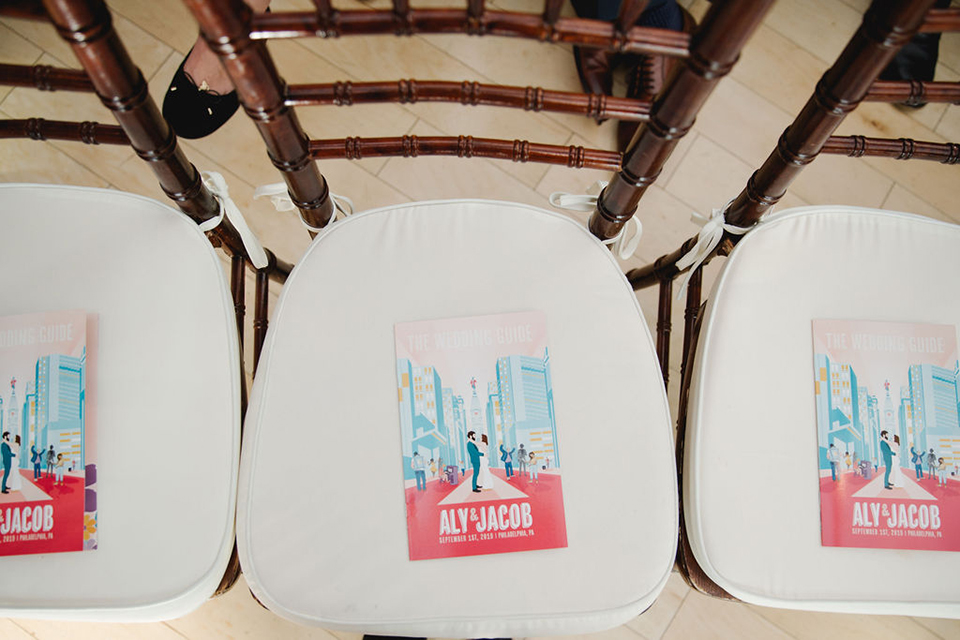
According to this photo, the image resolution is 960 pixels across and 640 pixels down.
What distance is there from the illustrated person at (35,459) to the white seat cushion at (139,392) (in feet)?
0.22

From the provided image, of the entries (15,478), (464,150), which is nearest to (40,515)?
(15,478)

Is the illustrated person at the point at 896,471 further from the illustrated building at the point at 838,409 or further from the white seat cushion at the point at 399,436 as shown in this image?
the white seat cushion at the point at 399,436

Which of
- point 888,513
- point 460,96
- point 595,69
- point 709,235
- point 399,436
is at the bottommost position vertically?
point 888,513

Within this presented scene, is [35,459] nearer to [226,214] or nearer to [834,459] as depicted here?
[226,214]

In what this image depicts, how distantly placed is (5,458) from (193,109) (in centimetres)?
86

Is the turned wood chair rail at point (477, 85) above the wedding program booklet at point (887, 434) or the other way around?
above

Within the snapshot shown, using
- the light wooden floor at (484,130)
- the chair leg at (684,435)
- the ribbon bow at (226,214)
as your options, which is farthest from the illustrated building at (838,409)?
the ribbon bow at (226,214)

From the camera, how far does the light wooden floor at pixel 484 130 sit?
1.32 meters

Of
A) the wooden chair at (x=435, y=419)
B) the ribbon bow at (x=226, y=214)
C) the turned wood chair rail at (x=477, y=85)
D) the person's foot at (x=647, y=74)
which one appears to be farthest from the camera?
the person's foot at (x=647, y=74)

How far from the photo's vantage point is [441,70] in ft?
4.50

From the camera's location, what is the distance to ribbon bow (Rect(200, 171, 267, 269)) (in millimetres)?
810

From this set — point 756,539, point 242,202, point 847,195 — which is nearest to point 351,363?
point 756,539

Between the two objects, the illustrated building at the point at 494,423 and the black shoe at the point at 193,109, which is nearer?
the illustrated building at the point at 494,423

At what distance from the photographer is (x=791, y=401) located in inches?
29.5
